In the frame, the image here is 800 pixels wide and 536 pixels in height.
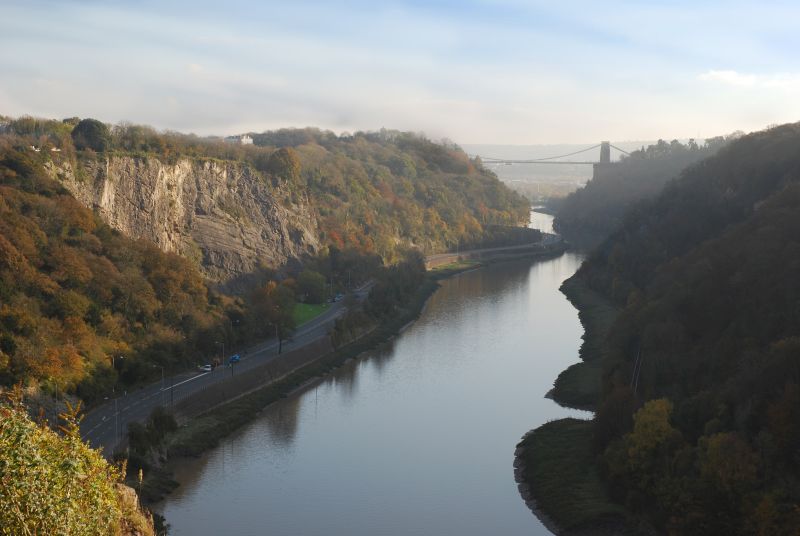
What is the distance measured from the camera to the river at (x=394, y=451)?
1337cm

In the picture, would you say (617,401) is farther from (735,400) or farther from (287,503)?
(287,503)

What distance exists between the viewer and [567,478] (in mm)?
14969

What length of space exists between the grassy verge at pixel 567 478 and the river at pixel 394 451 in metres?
0.36

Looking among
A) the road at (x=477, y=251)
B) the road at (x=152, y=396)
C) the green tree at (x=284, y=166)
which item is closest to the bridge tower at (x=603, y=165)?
the road at (x=477, y=251)

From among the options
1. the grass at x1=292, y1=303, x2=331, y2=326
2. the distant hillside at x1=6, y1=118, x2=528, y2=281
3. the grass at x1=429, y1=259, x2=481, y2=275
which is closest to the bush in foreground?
the grass at x1=292, y1=303, x2=331, y2=326

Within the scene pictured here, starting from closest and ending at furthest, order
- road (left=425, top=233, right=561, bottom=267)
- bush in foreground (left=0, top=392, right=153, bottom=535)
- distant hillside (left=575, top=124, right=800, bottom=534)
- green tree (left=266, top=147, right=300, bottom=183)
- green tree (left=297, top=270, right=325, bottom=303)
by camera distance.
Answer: bush in foreground (left=0, top=392, right=153, bottom=535) < distant hillside (left=575, top=124, right=800, bottom=534) < green tree (left=297, top=270, right=325, bottom=303) < green tree (left=266, top=147, right=300, bottom=183) < road (left=425, top=233, right=561, bottom=267)

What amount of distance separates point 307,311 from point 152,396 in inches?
434

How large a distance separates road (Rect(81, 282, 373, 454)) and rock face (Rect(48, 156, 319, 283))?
22.6ft

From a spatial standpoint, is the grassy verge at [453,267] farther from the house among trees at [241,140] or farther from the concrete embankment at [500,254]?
the house among trees at [241,140]

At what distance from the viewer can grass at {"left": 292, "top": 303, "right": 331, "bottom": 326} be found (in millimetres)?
27477

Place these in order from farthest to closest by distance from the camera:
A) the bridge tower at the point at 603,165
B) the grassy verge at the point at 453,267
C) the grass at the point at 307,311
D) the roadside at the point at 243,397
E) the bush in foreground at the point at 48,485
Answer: the bridge tower at the point at 603,165
the grassy verge at the point at 453,267
the grass at the point at 307,311
the roadside at the point at 243,397
the bush in foreground at the point at 48,485

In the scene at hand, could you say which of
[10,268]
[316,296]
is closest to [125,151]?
[316,296]

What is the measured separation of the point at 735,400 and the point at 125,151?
21.4 meters

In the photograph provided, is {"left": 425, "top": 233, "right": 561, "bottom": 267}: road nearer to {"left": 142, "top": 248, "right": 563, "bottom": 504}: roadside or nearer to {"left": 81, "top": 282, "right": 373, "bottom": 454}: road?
{"left": 142, "top": 248, "right": 563, "bottom": 504}: roadside
